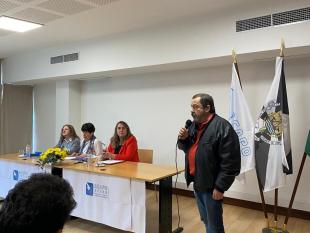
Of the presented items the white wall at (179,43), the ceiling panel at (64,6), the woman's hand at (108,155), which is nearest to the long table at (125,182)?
the woman's hand at (108,155)

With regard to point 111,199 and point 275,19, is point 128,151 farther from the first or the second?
point 275,19

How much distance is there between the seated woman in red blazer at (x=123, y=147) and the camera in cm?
381

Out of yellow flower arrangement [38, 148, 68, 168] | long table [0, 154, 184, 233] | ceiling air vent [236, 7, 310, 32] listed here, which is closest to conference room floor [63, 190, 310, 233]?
long table [0, 154, 184, 233]

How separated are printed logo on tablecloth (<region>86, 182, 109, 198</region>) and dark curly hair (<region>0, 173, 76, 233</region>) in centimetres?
222

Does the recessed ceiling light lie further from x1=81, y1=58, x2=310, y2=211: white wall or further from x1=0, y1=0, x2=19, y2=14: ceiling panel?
x1=81, y1=58, x2=310, y2=211: white wall

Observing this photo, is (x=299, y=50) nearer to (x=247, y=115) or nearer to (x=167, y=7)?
(x=247, y=115)

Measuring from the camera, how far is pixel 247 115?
3.22m

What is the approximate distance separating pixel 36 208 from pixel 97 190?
2.38m

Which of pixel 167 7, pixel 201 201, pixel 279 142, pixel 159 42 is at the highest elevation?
pixel 167 7

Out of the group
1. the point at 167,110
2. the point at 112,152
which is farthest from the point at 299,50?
the point at 112,152

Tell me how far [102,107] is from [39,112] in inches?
81.3

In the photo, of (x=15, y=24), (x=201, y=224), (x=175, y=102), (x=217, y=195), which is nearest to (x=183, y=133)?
(x=217, y=195)

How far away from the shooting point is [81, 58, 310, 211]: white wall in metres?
3.57

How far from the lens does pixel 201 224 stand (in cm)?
339
